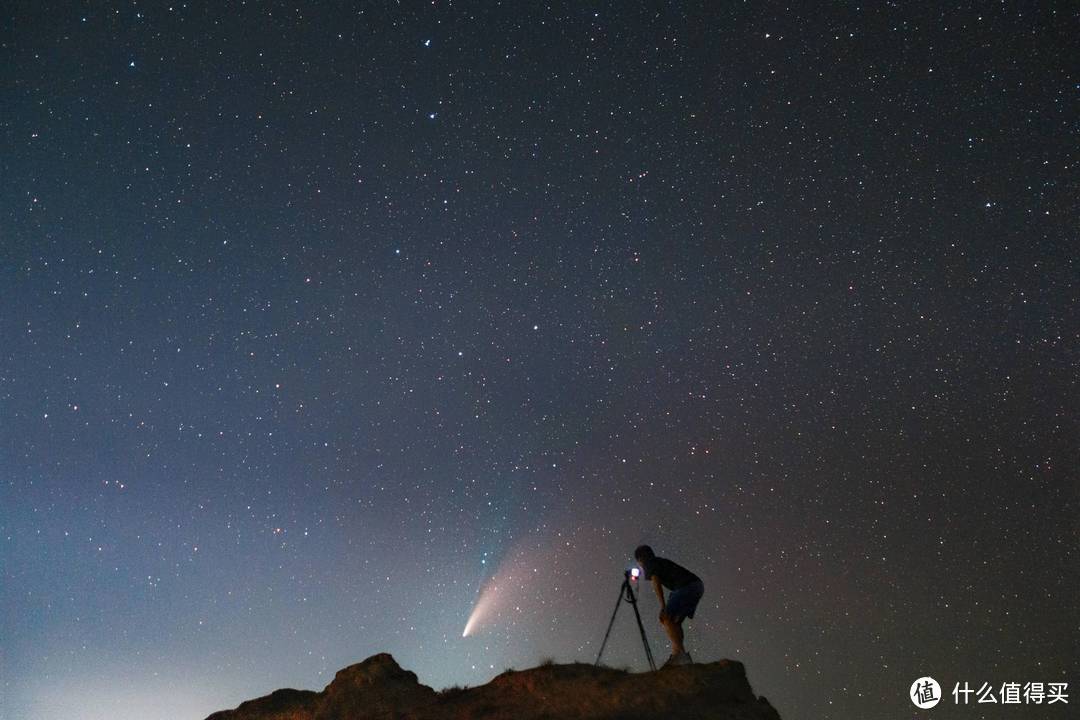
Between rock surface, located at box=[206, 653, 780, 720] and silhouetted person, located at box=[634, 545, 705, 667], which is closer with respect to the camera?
rock surface, located at box=[206, 653, 780, 720]

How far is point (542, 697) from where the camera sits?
7.58 meters

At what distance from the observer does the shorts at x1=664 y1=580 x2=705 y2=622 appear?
28.4 ft

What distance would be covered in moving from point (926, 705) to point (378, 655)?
30.9 feet

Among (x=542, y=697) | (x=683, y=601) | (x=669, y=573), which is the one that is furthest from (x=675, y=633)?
(x=542, y=697)

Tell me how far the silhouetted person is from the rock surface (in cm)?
93

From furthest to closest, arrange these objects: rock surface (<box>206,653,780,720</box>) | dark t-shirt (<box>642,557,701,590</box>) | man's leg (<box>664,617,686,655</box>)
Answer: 1. dark t-shirt (<box>642,557,701,590</box>)
2. man's leg (<box>664,617,686,655</box>)
3. rock surface (<box>206,653,780,720</box>)

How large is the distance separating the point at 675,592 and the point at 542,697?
206 centimetres

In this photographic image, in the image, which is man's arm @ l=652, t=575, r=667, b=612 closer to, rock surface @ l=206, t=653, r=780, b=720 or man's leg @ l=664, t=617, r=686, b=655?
man's leg @ l=664, t=617, r=686, b=655

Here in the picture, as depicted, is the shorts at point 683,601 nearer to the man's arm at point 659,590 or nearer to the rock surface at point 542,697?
the man's arm at point 659,590

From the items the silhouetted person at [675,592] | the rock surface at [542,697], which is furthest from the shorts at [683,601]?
the rock surface at [542,697]

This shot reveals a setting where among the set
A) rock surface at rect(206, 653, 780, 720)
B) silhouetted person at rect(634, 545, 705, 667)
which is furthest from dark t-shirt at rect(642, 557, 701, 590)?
rock surface at rect(206, 653, 780, 720)

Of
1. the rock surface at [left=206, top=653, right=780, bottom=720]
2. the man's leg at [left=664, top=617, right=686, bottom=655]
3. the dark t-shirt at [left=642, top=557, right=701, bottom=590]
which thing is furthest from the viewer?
the dark t-shirt at [left=642, top=557, right=701, bottom=590]

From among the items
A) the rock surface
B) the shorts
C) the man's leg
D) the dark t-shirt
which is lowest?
the rock surface

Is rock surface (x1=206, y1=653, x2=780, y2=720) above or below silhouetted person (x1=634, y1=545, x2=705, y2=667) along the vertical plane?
below
